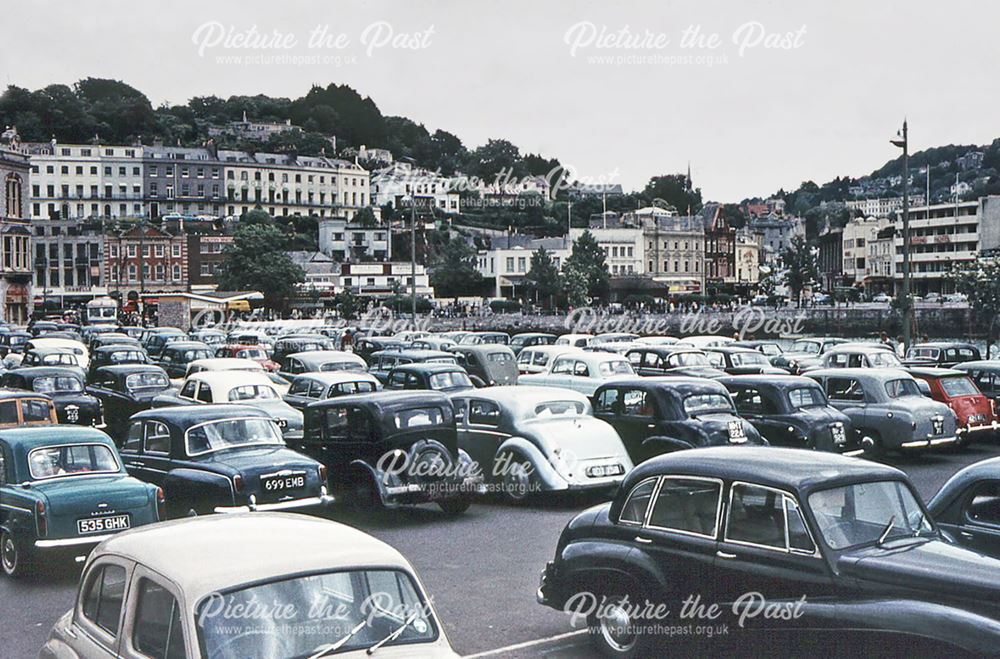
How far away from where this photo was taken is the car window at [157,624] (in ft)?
17.3

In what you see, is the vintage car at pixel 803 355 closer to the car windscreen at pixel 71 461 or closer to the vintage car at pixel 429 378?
the vintage car at pixel 429 378

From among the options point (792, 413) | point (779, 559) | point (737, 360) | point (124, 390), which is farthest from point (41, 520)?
point (737, 360)

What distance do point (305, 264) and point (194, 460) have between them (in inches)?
3841

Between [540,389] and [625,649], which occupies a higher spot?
[540,389]

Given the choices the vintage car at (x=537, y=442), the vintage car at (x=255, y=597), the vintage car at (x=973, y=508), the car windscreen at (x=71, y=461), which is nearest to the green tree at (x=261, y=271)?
the vintage car at (x=537, y=442)

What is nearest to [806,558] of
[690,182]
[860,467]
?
[860,467]

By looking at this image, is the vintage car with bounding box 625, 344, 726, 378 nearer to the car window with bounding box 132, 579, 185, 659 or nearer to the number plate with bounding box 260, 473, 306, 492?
the number plate with bounding box 260, 473, 306, 492

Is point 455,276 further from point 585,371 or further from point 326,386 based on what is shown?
point 326,386

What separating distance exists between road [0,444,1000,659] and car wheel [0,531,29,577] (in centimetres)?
13

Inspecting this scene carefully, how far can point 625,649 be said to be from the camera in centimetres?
829

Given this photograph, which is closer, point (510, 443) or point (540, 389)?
point (510, 443)

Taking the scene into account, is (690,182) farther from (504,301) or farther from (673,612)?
(673,612)

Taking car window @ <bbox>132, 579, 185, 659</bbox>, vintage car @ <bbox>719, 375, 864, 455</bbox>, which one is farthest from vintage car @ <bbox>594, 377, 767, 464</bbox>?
car window @ <bbox>132, 579, 185, 659</bbox>

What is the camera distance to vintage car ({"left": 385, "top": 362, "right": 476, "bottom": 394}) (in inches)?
822
